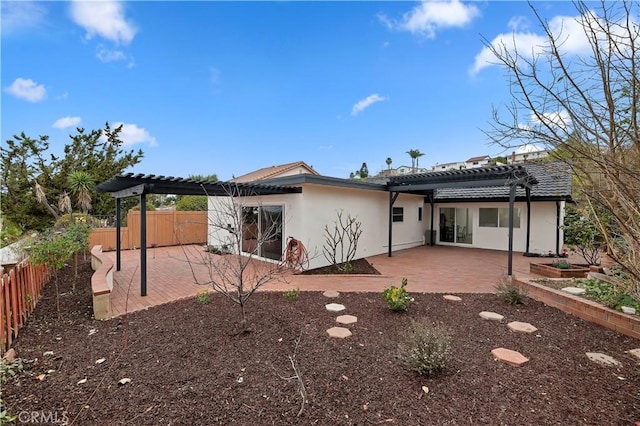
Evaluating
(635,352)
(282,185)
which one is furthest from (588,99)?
(282,185)

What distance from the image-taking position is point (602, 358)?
3.54m

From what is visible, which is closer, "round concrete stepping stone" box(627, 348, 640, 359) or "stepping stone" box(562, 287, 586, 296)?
"round concrete stepping stone" box(627, 348, 640, 359)

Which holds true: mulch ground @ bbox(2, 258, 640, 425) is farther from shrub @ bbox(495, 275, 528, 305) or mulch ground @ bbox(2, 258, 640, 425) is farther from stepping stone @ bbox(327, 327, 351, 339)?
shrub @ bbox(495, 275, 528, 305)

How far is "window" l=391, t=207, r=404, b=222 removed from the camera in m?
13.0

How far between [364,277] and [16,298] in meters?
6.87

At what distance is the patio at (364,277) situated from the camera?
21.7 feet

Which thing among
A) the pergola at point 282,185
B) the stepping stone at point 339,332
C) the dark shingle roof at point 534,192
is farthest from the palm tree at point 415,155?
the stepping stone at point 339,332

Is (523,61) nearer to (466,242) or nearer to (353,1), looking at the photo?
(353,1)

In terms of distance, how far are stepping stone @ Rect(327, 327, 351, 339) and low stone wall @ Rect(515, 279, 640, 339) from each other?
390 centimetres

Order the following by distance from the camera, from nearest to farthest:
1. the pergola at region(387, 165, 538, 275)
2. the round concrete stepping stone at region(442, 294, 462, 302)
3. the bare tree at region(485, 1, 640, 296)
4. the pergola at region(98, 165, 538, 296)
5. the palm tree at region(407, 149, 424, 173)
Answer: the bare tree at region(485, 1, 640, 296) → the round concrete stepping stone at region(442, 294, 462, 302) → the pergola at region(98, 165, 538, 296) → the pergola at region(387, 165, 538, 275) → the palm tree at region(407, 149, 424, 173)

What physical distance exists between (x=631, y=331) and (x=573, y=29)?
4.21 meters

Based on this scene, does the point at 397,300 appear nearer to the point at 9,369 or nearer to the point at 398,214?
the point at 9,369

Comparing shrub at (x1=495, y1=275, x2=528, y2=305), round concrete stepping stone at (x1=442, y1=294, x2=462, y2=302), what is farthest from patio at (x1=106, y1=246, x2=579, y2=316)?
shrub at (x1=495, y1=275, x2=528, y2=305)

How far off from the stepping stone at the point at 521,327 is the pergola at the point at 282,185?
260 centimetres
